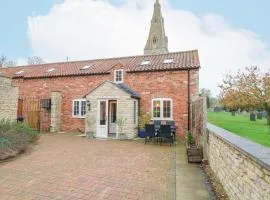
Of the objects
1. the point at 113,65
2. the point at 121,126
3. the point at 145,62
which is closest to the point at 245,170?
the point at 121,126

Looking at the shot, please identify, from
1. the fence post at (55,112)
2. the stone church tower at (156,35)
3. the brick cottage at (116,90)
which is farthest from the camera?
the stone church tower at (156,35)

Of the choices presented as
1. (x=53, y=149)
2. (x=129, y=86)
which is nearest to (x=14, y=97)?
(x=53, y=149)

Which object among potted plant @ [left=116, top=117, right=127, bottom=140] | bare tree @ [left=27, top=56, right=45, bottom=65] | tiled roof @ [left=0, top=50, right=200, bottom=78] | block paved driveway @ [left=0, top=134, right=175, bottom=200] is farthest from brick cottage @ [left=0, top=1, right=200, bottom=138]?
bare tree @ [left=27, top=56, right=45, bottom=65]

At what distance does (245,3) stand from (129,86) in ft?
29.0

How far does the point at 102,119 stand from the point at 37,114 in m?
6.15

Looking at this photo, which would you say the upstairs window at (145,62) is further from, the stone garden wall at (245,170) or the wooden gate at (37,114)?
the stone garden wall at (245,170)

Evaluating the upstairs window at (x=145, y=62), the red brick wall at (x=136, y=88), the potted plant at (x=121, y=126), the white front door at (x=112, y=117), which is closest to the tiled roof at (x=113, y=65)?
the upstairs window at (x=145, y=62)

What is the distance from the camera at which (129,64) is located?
59.0ft

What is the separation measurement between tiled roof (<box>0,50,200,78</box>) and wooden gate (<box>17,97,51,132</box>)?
241 cm

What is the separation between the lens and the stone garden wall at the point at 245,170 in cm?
287

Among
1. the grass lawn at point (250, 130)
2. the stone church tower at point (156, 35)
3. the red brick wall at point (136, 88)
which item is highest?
the stone church tower at point (156, 35)

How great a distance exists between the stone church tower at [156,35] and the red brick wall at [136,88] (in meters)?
30.6

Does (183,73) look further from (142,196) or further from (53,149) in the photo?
(142,196)

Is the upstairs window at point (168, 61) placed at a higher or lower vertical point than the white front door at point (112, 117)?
higher
